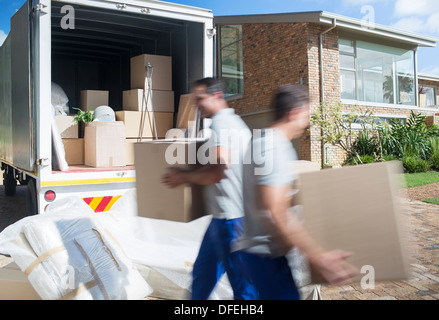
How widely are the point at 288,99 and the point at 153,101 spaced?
12.4 ft

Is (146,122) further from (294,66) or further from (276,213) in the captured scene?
(294,66)

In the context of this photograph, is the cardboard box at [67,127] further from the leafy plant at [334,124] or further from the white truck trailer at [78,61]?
the leafy plant at [334,124]

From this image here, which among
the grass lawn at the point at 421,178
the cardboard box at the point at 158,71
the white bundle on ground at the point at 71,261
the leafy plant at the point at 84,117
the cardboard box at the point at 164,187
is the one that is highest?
the cardboard box at the point at 158,71

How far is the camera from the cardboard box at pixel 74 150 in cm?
524

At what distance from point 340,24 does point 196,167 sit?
38.1 feet

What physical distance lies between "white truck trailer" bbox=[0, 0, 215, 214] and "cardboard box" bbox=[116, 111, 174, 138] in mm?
411

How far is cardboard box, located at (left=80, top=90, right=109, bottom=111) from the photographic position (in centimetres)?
621

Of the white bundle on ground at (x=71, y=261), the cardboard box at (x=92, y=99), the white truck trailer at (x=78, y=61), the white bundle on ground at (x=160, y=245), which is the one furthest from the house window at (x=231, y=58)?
the white bundle on ground at (x=71, y=261)

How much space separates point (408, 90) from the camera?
51.0 ft

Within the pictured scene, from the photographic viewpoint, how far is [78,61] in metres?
7.70

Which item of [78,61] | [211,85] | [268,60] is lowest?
[211,85]

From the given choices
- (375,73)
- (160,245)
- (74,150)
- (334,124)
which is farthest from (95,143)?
(375,73)

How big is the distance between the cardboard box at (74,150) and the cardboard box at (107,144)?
14.5 inches

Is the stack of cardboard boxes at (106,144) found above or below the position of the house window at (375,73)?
below
